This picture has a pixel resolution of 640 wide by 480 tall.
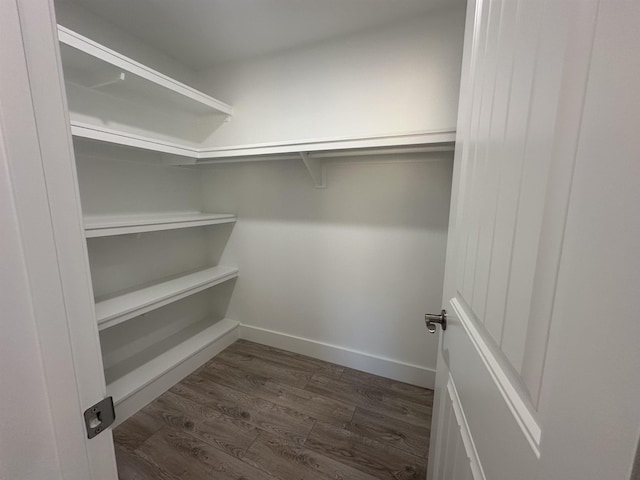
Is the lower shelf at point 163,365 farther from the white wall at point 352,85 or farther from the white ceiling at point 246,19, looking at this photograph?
the white ceiling at point 246,19

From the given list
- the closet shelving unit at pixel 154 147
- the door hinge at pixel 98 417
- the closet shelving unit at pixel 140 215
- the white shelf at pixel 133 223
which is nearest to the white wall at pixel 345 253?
the closet shelving unit at pixel 154 147

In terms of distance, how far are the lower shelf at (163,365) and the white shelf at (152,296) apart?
1.55 feet

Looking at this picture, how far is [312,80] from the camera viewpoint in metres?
1.70

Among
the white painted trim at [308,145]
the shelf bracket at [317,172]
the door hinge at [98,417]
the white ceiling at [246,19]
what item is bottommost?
the door hinge at [98,417]

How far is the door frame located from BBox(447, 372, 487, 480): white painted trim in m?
0.69

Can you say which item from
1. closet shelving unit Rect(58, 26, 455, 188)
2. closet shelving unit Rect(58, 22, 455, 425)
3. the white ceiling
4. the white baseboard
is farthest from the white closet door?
the white baseboard

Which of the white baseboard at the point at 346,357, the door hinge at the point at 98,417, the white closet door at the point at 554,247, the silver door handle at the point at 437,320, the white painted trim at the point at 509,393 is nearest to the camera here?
the white closet door at the point at 554,247

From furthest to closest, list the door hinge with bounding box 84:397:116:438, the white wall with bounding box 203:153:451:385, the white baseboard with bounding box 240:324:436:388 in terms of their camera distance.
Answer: the white baseboard with bounding box 240:324:436:388 → the white wall with bounding box 203:153:451:385 → the door hinge with bounding box 84:397:116:438

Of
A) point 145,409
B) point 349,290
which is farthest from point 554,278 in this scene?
point 145,409

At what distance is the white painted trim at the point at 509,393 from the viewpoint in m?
0.30

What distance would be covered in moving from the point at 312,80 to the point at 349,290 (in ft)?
4.98

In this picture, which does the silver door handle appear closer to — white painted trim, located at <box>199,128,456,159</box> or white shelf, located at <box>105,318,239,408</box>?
white painted trim, located at <box>199,128,456,159</box>

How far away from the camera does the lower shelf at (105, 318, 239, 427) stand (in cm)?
149

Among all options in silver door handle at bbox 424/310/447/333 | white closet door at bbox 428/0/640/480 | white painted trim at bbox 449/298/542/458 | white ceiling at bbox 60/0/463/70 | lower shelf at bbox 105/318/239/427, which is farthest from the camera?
lower shelf at bbox 105/318/239/427
